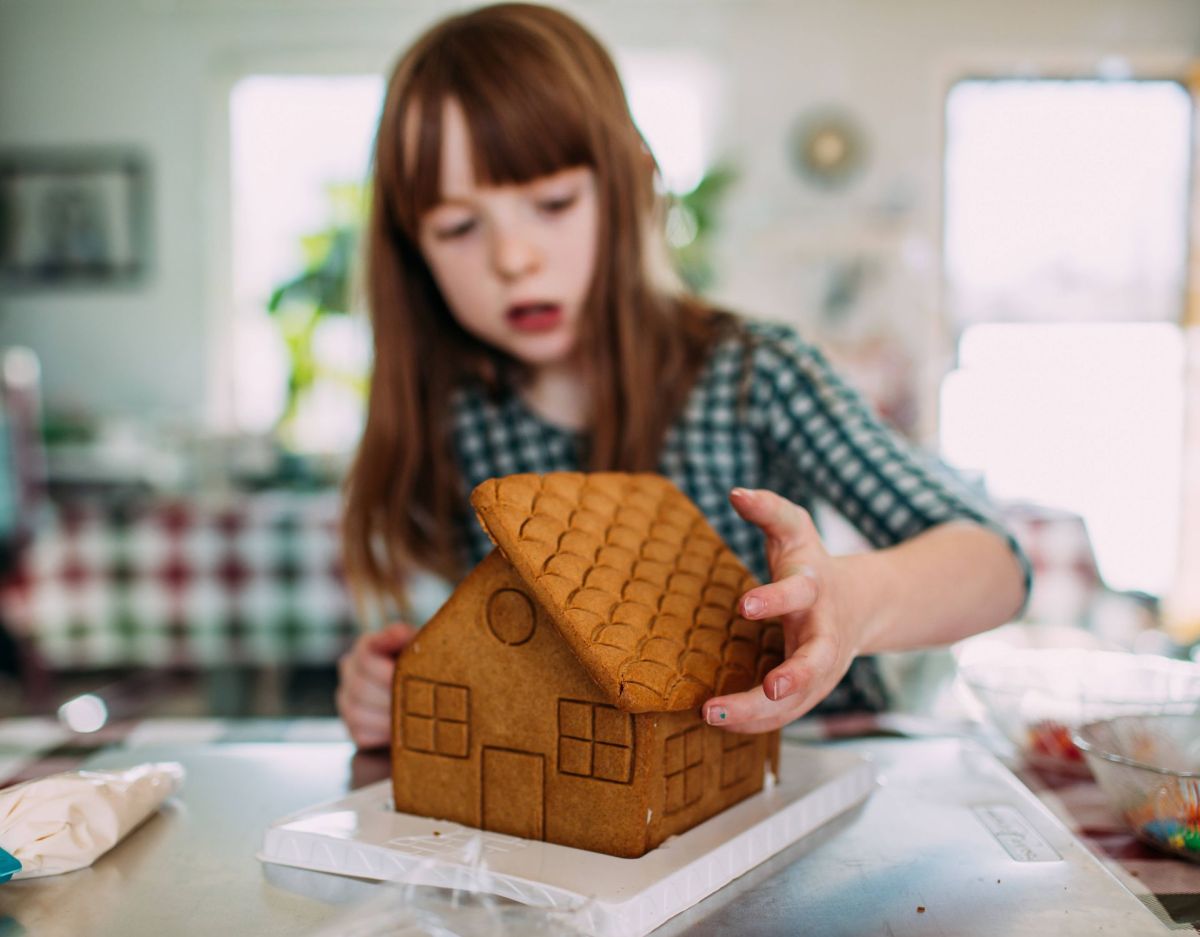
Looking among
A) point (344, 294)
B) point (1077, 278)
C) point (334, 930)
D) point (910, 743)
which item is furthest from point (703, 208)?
point (334, 930)

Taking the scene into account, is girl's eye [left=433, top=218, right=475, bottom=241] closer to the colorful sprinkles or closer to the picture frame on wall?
the colorful sprinkles

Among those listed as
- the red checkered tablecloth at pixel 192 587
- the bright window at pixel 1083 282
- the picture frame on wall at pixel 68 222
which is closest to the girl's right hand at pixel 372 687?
the red checkered tablecloth at pixel 192 587

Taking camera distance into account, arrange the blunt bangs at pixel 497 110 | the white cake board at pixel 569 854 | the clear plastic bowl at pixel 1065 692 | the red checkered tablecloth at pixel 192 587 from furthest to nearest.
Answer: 1. the red checkered tablecloth at pixel 192 587
2. the blunt bangs at pixel 497 110
3. the clear plastic bowl at pixel 1065 692
4. the white cake board at pixel 569 854

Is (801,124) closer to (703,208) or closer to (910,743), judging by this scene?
(703,208)

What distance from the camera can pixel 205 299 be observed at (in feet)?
13.9

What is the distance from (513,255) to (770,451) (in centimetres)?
30

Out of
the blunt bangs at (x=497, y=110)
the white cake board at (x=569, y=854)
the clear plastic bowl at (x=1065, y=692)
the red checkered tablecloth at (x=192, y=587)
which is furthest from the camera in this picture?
the red checkered tablecloth at (x=192, y=587)

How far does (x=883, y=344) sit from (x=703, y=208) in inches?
40.0

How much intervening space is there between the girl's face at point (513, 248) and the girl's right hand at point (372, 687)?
262 millimetres

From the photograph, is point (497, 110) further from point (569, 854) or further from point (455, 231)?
point (569, 854)

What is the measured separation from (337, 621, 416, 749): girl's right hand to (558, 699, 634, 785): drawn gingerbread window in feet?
0.79

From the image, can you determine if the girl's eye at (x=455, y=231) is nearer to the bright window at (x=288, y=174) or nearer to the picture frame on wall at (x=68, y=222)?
the bright window at (x=288, y=174)

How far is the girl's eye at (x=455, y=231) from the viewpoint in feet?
2.59

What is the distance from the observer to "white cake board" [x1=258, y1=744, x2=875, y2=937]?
0.41m
